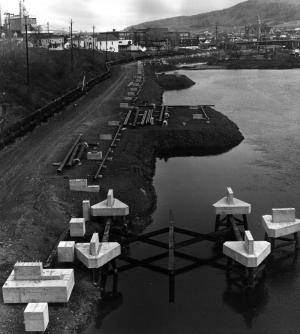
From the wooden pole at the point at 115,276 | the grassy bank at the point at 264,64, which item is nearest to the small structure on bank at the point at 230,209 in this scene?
the wooden pole at the point at 115,276

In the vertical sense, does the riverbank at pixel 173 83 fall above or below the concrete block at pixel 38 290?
above

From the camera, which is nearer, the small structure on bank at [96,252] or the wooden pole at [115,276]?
the small structure on bank at [96,252]

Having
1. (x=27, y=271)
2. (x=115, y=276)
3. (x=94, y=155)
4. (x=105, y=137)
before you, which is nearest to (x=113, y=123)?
(x=105, y=137)

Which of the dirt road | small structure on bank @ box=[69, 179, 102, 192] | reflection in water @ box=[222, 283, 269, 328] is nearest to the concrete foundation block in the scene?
small structure on bank @ box=[69, 179, 102, 192]

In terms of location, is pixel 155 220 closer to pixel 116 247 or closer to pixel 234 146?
pixel 116 247

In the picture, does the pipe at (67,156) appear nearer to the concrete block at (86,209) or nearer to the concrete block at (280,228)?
the concrete block at (86,209)

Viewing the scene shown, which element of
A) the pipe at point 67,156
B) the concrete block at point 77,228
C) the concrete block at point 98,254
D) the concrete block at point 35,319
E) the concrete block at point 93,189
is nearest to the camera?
the concrete block at point 35,319

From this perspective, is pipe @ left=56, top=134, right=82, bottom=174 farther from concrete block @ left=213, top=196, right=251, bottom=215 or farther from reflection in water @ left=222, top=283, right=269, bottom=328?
reflection in water @ left=222, top=283, right=269, bottom=328
